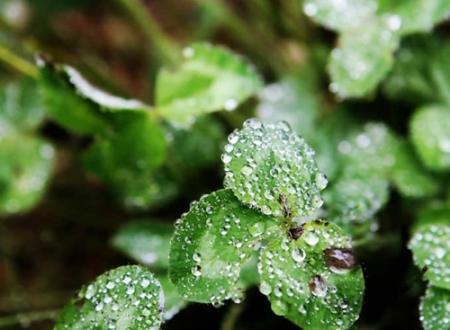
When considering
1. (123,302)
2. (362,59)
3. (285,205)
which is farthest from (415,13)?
(123,302)

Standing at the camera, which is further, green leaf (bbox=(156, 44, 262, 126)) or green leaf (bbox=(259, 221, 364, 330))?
green leaf (bbox=(156, 44, 262, 126))

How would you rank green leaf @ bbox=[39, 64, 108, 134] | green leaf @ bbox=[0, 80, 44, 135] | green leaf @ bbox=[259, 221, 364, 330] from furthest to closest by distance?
green leaf @ bbox=[0, 80, 44, 135] < green leaf @ bbox=[39, 64, 108, 134] < green leaf @ bbox=[259, 221, 364, 330]

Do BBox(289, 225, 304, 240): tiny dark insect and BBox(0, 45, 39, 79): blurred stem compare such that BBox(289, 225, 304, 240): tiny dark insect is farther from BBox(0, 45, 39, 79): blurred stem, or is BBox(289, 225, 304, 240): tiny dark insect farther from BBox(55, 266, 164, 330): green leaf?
BBox(0, 45, 39, 79): blurred stem

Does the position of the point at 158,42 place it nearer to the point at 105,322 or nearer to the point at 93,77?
the point at 93,77

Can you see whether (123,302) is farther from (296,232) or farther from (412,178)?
(412,178)

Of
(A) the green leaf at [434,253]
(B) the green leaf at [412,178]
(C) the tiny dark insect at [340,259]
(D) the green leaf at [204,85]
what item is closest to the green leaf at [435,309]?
(A) the green leaf at [434,253]

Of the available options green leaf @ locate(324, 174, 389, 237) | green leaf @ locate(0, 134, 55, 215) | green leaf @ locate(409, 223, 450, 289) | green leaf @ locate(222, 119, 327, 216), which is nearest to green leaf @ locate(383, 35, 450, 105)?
green leaf @ locate(324, 174, 389, 237)

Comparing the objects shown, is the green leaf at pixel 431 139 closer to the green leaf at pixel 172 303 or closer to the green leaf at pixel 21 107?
the green leaf at pixel 172 303
